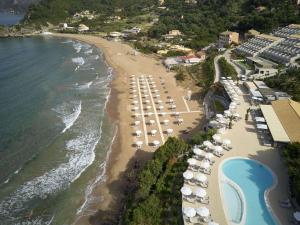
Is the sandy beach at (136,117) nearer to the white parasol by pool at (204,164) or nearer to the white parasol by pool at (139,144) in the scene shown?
the white parasol by pool at (139,144)

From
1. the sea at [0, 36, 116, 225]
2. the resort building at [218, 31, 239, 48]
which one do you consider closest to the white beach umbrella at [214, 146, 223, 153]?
the sea at [0, 36, 116, 225]

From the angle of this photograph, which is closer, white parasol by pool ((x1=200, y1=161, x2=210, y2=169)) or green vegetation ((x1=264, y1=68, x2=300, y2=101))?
white parasol by pool ((x1=200, y1=161, x2=210, y2=169))

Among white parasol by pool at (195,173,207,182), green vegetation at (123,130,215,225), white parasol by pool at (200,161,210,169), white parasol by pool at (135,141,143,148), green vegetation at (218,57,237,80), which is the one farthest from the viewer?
green vegetation at (218,57,237,80)

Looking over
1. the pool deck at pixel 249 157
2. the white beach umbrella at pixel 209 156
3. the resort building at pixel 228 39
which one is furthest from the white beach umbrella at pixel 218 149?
the resort building at pixel 228 39

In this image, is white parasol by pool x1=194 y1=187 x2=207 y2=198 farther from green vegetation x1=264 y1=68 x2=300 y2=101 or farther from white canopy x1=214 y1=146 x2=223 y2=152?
green vegetation x1=264 y1=68 x2=300 y2=101

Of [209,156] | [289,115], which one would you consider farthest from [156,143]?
[289,115]

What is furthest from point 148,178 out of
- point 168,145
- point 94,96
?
point 94,96
